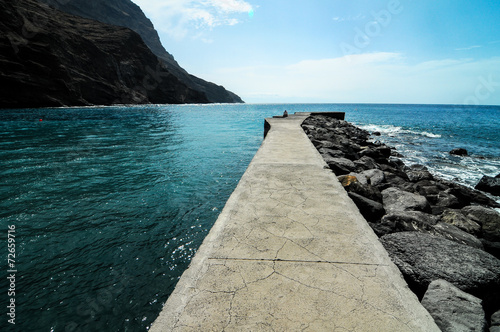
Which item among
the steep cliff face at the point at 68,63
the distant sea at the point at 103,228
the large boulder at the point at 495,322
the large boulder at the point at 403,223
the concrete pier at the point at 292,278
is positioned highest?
the steep cliff face at the point at 68,63

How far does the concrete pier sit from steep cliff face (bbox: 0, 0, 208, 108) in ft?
191

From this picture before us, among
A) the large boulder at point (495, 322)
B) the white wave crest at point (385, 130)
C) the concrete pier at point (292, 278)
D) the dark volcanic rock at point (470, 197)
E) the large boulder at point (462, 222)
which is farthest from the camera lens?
the white wave crest at point (385, 130)

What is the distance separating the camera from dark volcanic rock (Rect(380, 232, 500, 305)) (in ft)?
7.98

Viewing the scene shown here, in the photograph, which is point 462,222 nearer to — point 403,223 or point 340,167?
point 403,223

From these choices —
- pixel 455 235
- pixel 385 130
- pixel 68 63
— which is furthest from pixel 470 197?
pixel 68 63

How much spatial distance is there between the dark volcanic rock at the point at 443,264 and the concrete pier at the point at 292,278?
38cm

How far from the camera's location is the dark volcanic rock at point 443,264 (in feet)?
7.98

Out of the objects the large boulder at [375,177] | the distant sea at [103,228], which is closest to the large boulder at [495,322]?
the distant sea at [103,228]

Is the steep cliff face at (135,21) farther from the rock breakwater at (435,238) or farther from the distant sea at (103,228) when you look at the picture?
the rock breakwater at (435,238)

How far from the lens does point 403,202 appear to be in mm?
4668

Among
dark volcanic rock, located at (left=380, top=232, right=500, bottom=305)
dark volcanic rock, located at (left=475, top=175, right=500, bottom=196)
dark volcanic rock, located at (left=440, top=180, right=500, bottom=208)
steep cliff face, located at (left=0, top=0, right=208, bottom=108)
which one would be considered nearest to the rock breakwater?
dark volcanic rock, located at (left=380, top=232, right=500, bottom=305)

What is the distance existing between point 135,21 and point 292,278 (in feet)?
742

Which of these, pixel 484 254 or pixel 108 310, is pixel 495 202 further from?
pixel 108 310

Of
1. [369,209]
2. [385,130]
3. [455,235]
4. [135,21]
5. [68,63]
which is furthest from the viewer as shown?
[135,21]
